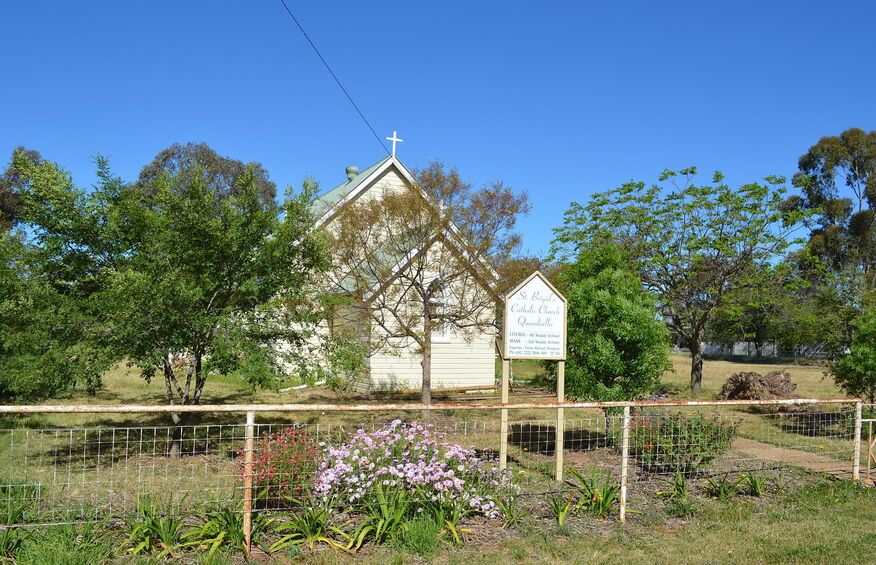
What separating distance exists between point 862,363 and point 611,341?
561 cm

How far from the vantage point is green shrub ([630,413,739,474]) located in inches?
352

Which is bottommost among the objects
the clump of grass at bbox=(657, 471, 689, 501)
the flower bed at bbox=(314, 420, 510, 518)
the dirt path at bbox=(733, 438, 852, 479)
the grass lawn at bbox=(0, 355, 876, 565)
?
the dirt path at bbox=(733, 438, 852, 479)

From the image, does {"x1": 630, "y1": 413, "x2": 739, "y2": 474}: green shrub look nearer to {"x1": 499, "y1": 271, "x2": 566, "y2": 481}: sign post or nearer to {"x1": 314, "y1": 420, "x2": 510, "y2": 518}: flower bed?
{"x1": 499, "y1": 271, "x2": 566, "y2": 481}: sign post

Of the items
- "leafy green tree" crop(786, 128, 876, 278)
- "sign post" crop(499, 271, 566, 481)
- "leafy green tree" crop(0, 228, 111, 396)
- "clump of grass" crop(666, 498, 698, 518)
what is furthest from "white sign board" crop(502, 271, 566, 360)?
"leafy green tree" crop(786, 128, 876, 278)

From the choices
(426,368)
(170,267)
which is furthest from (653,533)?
(426,368)

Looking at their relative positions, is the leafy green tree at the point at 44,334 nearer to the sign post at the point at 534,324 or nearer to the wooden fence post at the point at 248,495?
the wooden fence post at the point at 248,495

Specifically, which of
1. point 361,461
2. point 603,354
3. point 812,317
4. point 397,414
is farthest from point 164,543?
point 812,317

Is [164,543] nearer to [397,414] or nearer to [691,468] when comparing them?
[691,468]

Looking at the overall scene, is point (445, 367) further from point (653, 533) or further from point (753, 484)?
point (653, 533)

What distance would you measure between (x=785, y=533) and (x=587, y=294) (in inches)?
204

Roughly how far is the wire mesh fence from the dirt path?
2 centimetres

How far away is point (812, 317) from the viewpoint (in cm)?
1698

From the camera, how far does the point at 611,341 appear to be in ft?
36.3

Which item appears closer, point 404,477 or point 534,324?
point 404,477
